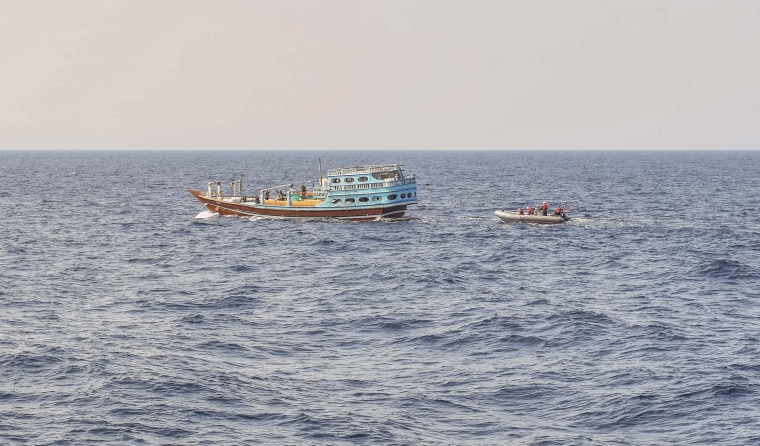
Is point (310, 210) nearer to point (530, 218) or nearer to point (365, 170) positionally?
point (365, 170)

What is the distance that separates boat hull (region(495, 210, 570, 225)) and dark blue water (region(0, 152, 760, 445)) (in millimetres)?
3185

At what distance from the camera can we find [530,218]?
9419cm

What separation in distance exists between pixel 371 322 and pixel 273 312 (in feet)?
20.7

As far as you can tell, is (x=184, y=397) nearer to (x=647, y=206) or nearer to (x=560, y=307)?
(x=560, y=307)

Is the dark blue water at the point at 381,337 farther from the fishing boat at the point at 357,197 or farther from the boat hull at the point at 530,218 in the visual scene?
the fishing boat at the point at 357,197

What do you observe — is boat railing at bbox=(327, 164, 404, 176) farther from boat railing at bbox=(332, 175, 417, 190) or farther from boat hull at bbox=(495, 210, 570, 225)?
boat hull at bbox=(495, 210, 570, 225)

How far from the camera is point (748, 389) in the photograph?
37781 millimetres

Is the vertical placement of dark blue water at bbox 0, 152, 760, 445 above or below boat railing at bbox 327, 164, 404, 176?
below

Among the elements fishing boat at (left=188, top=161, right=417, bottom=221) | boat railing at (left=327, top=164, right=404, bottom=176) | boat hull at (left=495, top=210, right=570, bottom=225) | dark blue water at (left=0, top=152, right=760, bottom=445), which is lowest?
dark blue water at (left=0, top=152, right=760, bottom=445)

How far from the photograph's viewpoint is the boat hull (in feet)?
305

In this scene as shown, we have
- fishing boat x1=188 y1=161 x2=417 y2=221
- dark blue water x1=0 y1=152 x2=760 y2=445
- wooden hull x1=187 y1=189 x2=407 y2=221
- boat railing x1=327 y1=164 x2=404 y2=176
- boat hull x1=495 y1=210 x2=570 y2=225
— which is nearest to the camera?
dark blue water x1=0 y1=152 x2=760 y2=445

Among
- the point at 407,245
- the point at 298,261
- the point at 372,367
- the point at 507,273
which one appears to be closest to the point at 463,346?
the point at 372,367

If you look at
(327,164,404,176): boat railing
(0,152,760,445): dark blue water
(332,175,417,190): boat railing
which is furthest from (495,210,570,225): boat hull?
(327,164,404,176): boat railing

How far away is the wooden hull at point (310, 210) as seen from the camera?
322 feet
